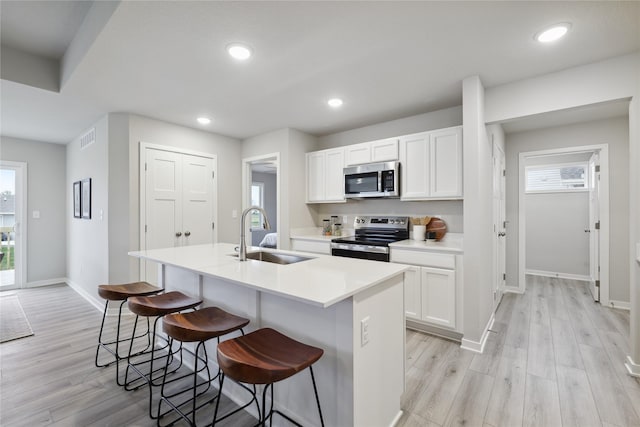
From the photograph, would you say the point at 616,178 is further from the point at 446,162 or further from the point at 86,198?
the point at 86,198

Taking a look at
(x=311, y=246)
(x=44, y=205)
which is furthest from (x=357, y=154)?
(x=44, y=205)

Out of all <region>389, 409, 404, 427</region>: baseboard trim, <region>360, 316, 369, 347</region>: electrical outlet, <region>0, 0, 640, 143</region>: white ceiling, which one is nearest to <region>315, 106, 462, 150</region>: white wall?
<region>0, 0, 640, 143</region>: white ceiling

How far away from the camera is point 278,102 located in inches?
127

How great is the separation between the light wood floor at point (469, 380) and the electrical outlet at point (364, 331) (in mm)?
716

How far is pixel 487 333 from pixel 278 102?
10.6ft

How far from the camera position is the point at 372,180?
3645 mm

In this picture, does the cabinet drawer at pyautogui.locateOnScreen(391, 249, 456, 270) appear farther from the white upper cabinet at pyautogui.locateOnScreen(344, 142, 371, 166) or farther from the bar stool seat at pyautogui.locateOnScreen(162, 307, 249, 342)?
the bar stool seat at pyautogui.locateOnScreen(162, 307, 249, 342)

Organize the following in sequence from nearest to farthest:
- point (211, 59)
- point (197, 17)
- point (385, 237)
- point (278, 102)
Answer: point (197, 17) < point (211, 59) < point (278, 102) < point (385, 237)

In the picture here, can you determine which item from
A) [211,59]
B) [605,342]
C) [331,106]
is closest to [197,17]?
[211,59]

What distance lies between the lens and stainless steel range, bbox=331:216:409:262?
10.6 feet

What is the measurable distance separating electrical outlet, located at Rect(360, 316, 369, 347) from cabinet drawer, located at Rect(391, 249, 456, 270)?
1646 mm

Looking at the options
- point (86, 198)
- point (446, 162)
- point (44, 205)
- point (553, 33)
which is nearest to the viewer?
point (553, 33)

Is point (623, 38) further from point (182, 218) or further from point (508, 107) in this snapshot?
point (182, 218)

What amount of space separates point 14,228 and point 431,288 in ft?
20.6
